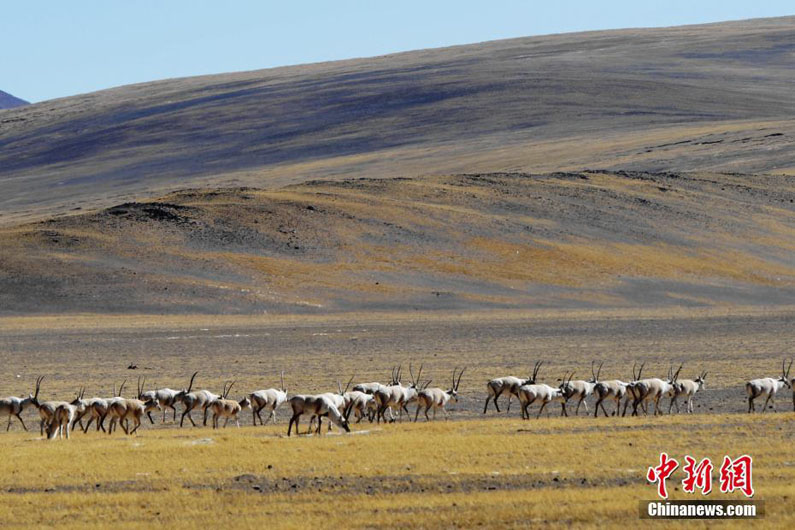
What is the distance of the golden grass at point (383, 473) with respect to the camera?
15.3 m

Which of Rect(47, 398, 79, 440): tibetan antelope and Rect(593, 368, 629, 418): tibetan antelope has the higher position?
Rect(47, 398, 79, 440): tibetan antelope

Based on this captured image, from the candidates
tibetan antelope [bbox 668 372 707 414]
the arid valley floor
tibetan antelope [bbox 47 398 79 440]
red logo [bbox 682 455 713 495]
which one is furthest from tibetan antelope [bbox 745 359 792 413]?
tibetan antelope [bbox 47 398 79 440]

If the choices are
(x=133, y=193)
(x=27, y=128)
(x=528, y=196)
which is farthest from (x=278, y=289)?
(x=27, y=128)

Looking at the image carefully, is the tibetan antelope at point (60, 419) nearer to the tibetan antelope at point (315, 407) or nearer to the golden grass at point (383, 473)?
the golden grass at point (383, 473)

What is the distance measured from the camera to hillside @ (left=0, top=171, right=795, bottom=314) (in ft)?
208

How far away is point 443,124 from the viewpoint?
5984 inches

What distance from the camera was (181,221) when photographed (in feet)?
246

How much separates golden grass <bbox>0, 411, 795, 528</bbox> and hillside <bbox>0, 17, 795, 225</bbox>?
86.2 meters

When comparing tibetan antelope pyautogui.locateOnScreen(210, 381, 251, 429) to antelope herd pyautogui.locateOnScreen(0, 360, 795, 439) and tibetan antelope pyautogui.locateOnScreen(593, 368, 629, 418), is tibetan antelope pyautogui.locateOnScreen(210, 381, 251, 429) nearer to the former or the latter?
antelope herd pyautogui.locateOnScreen(0, 360, 795, 439)

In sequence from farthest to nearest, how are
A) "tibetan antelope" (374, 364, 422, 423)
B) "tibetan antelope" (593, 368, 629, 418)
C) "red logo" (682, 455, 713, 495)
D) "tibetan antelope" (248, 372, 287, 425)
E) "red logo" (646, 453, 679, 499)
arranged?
"tibetan antelope" (593, 368, 629, 418) → "tibetan antelope" (248, 372, 287, 425) → "tibetan antelope" (374, 364, 422, 423) → "red logo" (682, 455, 713, 495) → "red logo" (646, 453, 679, 499)

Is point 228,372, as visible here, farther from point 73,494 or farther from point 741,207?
point 741,207

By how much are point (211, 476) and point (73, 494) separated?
79.4 inches

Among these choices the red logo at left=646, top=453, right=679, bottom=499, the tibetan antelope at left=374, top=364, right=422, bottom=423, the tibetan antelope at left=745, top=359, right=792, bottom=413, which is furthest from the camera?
the tibetan antelope at left=745, top=359, right=792, bottom=413

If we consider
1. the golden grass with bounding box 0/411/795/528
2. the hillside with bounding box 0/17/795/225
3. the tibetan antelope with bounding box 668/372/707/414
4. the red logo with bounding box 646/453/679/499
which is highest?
the hillside with bounding box 0/17/795/225
